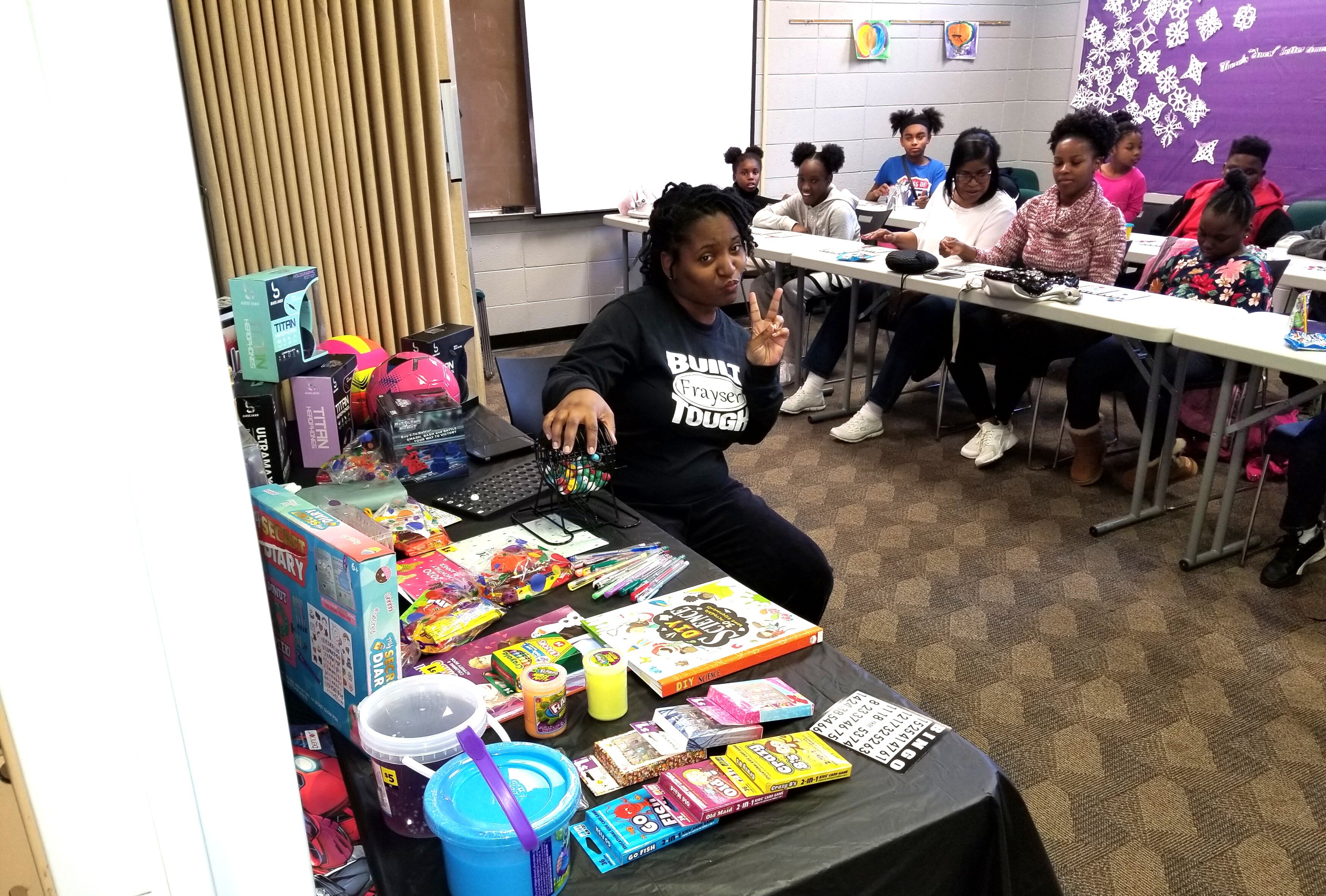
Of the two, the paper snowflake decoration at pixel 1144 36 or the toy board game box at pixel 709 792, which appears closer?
the toy board game box at pixel 709 792

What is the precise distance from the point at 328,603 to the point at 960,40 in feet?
23.8

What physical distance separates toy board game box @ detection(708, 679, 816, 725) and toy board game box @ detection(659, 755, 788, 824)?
81 millimetres

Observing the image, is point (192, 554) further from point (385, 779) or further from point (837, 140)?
point (837, 140)

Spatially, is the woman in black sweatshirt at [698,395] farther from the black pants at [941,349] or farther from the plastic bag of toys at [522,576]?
the black pants at [941,349]

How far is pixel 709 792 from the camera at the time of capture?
97cm

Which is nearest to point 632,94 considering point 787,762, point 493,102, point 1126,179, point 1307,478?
point 493,102

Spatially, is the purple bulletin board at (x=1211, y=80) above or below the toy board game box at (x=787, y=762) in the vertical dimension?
above

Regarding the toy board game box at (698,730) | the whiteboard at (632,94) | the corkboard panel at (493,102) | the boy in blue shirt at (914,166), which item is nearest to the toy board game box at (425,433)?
the toy board game box at (698,730)

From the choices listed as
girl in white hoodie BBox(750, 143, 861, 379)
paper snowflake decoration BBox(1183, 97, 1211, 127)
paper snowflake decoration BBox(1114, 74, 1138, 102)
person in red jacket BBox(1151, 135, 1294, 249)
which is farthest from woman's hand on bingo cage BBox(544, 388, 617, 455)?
paper snowflake decoration BBox(1114, 74, 1138, 102)

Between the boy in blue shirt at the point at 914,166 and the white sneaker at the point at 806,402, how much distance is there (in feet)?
7.12

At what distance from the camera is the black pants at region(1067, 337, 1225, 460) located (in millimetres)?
3389

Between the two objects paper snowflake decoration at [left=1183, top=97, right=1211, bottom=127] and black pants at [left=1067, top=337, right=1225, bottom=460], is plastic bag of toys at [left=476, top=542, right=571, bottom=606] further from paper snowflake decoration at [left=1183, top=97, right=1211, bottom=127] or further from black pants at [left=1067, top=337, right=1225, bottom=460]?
paper snowflake decoration at [left=1183, top=97, right=1211, bottom=127]

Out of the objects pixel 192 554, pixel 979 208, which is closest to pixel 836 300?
pixel 979 208

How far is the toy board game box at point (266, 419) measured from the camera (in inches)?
70.6
